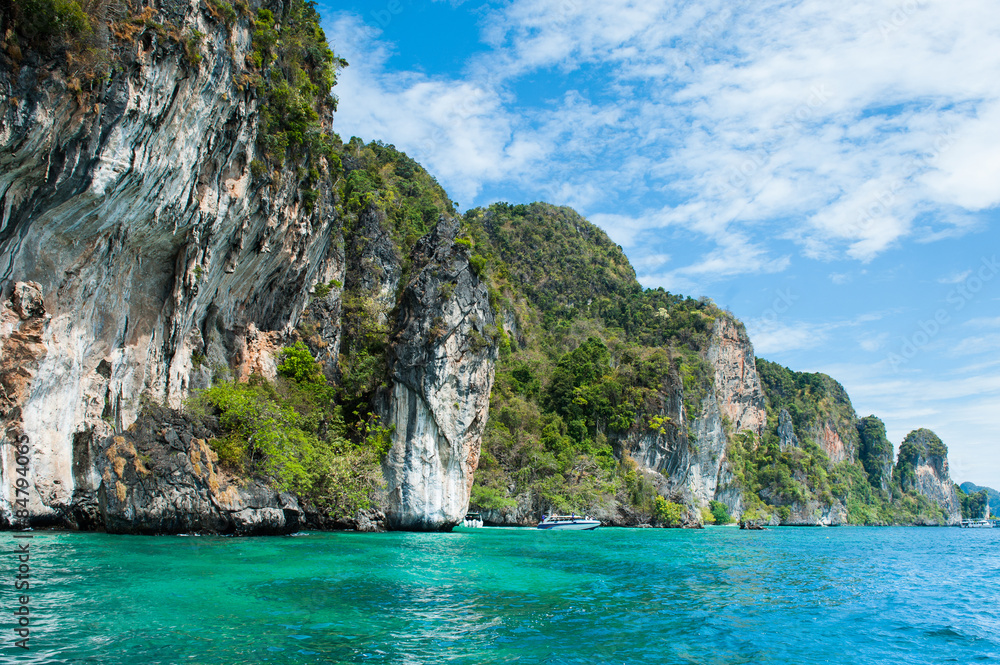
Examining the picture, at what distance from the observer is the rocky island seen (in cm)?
1678

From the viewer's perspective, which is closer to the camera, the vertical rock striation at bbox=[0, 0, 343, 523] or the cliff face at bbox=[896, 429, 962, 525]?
the vertical rock striation at bbox=[0, 0, 343, 523]

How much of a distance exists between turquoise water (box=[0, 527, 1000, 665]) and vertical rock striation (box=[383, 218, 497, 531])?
37.4 feet

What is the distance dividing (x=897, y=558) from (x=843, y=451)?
9930cm

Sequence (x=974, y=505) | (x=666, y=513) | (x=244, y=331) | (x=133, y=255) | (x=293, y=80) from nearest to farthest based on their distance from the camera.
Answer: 1. (x=133, y=255)
2. (x=293, y=80)
3. (x=244, y=331)
4. (x=666, y=513)
5. (x=974, y=505)

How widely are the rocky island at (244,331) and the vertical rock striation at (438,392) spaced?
152 mm

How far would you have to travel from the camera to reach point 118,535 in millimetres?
18828

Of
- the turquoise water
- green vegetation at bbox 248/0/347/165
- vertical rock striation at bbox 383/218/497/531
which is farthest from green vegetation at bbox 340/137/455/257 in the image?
the turquoise water

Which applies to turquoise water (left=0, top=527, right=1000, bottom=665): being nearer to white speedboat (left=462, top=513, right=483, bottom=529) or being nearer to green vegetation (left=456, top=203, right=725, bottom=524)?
white speedboat (left=462, top=513, right=483, bottom=529)

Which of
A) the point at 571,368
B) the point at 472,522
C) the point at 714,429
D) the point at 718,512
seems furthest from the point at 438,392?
the point at 714,429

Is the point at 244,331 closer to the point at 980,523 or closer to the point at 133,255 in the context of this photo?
the point at 133,255

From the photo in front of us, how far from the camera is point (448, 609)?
11.3 m

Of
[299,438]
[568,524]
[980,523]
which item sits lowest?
[980,523]

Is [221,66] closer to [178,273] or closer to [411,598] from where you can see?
[178,273]

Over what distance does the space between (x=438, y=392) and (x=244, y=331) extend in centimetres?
1027
